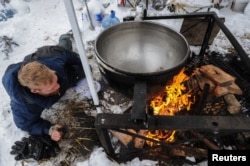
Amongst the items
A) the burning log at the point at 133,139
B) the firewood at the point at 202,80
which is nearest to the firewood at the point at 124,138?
the burning log at the point at 133,139

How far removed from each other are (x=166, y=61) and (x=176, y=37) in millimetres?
266

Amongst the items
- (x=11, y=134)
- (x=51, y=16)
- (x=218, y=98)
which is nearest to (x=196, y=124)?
(x=218, y=98)

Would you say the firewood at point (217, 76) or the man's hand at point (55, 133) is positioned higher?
the firewood at point (217, 76)

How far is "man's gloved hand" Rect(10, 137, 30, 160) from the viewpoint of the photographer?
2.40m

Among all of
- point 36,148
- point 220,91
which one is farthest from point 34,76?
point 220,91

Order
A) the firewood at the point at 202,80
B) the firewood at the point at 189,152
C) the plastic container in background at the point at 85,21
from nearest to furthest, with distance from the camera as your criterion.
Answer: the firewood at the point at 189,152 → the firewood at the point at 202,80 → the plastic container in background at the point at 85,21

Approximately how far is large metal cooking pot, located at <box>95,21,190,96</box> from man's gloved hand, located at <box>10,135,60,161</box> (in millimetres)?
1172

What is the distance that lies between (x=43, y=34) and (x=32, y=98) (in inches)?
91.4

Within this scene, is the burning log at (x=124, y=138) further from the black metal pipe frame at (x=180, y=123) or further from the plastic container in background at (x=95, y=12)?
the plastic container in background at (x=95, y=12)

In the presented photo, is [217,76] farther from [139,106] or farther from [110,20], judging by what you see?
[110,20]

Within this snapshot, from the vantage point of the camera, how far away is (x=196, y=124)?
1.52 meters

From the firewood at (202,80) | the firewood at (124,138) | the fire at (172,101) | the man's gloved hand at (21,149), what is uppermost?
the firewood at (202,80)

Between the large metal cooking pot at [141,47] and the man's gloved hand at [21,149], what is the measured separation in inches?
54.1

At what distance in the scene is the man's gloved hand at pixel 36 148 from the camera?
2.39 m
